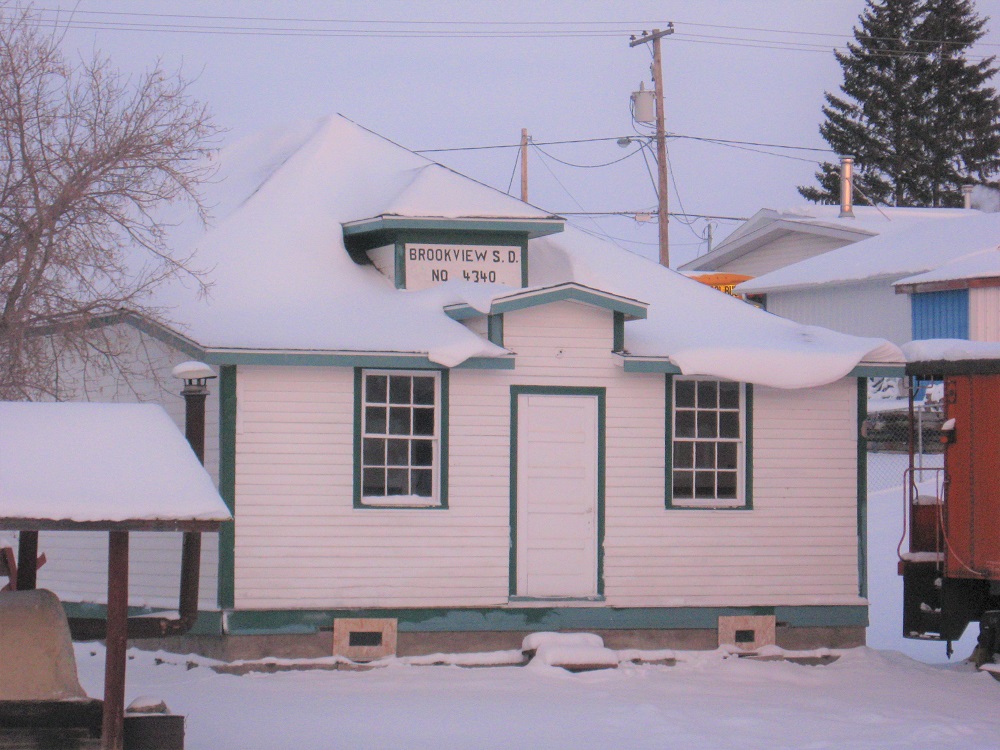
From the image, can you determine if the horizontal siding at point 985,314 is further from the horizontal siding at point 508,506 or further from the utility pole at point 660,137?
the horizontal siding at point 508,506

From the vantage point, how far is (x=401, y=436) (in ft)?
47.1

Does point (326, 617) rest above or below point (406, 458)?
below

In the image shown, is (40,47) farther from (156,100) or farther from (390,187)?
(390,187)

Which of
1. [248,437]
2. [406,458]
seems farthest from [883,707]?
[248,437]

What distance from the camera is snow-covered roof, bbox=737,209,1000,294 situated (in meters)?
29.2

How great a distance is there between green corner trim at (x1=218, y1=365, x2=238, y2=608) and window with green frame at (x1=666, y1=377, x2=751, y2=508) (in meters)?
4.62

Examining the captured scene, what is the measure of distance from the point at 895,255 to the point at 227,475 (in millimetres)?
20719

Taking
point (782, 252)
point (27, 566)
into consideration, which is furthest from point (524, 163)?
point (27, 566)

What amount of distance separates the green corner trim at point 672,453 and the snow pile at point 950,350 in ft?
5.80

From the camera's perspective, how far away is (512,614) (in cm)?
1443

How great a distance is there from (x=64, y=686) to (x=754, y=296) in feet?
94.8

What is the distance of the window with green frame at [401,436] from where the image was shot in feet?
46.8

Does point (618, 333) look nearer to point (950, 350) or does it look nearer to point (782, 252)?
point (950, 350)

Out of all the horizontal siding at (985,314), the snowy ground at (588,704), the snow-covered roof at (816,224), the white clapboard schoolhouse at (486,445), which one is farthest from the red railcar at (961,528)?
the snow-covered roof at (816,224)
